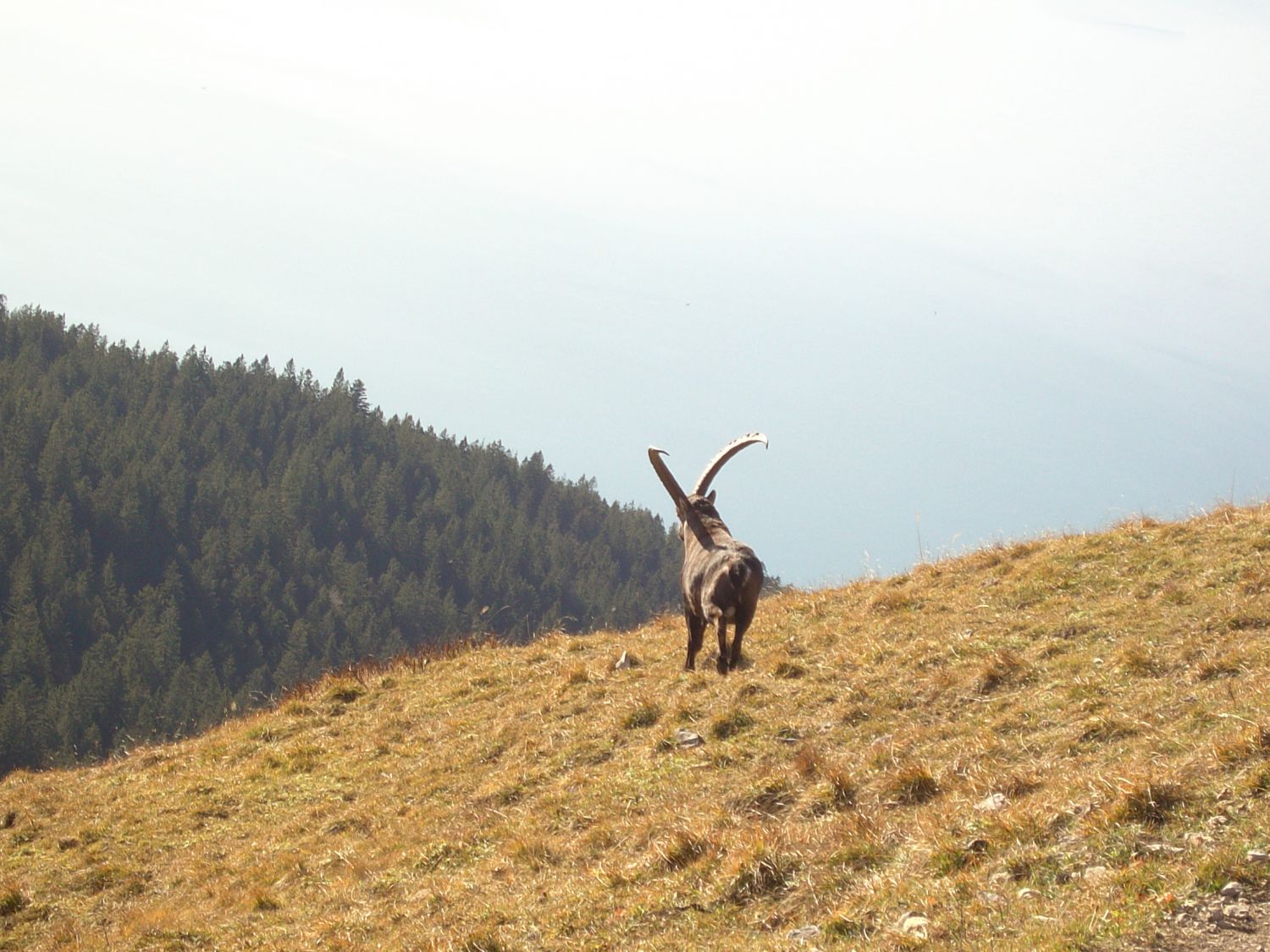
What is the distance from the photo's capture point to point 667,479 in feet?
50.9

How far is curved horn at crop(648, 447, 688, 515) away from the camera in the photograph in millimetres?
15047

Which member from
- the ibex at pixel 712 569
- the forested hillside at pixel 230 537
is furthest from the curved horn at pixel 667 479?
the forested hillside at pixel 230 537

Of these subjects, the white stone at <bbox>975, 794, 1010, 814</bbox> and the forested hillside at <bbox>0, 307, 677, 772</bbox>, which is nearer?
the white stone at <bbox>975, 794, 1010, 814</bbox>

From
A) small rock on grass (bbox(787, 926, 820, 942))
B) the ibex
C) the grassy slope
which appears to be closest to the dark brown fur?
the ibex

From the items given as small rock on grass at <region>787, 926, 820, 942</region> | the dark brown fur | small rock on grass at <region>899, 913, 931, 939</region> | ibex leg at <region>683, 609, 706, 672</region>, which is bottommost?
small rock on grass at <region>787, 926, 820, 942</region>

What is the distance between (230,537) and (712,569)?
465ft

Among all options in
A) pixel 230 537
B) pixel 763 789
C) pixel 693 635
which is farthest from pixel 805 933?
pixel 230 537

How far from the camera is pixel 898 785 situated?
859 centimetres

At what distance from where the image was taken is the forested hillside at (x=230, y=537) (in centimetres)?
11294

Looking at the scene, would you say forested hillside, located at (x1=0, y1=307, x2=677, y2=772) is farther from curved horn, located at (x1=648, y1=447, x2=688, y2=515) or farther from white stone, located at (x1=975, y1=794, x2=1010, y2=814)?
white stone, located at (x1=975, y1=794, x2=1010, y2=814)

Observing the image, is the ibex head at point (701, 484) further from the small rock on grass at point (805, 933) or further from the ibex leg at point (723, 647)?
the small rock on grass at point (805, 933)

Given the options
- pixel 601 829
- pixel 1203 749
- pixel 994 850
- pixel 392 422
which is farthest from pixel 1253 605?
pixel 392 422

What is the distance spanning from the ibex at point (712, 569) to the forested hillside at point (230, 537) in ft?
302

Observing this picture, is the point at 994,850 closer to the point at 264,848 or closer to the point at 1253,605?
the point at 1253,605
